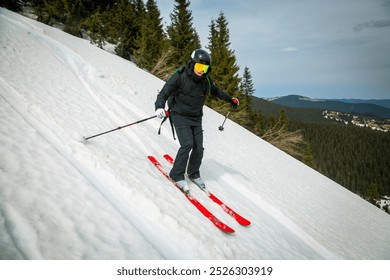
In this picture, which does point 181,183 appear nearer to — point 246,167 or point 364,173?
point 246,167

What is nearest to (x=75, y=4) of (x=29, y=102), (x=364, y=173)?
(x=29, y=102)

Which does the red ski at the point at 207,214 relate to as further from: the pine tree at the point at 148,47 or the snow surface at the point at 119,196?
the pine tree at the point at 148,47

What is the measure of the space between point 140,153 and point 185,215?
2159mm

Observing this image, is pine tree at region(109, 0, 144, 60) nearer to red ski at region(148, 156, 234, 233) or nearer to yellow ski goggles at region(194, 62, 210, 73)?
Answer: yellow ski goggles at region(194, 62, 210, 73)

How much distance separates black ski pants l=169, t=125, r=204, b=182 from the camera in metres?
3.85

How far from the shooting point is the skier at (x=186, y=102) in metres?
3.73

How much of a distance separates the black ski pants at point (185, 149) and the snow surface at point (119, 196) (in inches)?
13.9

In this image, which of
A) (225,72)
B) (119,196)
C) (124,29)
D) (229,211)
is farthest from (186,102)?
(124,29)

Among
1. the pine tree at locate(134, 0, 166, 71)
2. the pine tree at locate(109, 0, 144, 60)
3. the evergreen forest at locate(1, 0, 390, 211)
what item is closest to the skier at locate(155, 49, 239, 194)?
the evergreen forest at locate(1, 0, 390, 211)

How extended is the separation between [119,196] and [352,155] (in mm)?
167043

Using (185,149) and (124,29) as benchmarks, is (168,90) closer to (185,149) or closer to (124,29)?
(185,149)

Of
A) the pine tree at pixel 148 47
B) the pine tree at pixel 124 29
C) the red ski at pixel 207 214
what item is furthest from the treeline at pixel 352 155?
→ the red ski at pixel 207 214

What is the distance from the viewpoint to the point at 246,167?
753 cm

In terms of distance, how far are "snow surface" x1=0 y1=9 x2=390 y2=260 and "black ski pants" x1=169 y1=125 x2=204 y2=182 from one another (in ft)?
1.16
